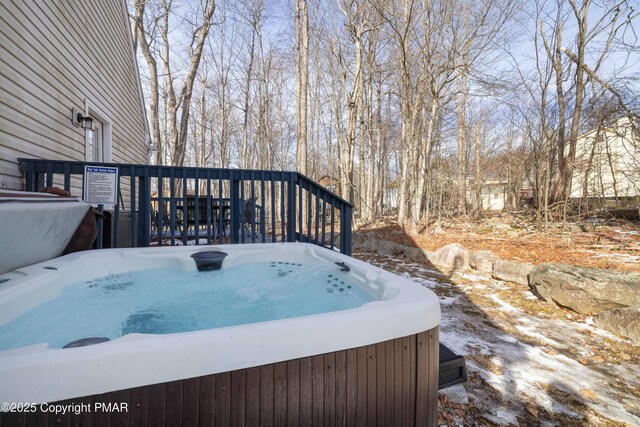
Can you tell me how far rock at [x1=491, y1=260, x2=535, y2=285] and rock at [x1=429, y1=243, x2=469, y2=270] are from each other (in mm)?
535

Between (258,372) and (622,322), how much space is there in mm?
3110

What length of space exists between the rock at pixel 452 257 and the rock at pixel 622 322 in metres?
2.11

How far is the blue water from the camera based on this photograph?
1.56 metres

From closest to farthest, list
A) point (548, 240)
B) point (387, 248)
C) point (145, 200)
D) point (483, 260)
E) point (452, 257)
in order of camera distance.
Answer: point (145, 200)
point (483, 260)
point (452, 257)
point (548, 240)
point (387, 248)

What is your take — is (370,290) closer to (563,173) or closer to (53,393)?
(53,393)

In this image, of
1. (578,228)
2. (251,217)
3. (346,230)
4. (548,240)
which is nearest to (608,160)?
(578,228)

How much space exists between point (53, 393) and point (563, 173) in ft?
27.8

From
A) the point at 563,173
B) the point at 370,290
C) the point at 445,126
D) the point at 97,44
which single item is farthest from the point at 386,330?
the point at 445,126

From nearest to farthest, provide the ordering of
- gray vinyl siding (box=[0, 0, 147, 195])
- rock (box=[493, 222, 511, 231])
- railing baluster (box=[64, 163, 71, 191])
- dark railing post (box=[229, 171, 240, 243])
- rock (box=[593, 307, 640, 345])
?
rock (box=[593, 307, 640, 345])
gray vinyl siding (box=[0, 0, 147, 195])
railing baluster (box=[64, 163, 71, 191])
dark railing post (box=[229, 171, 240, 243])
rock (box=[493, 222, 511, 231])

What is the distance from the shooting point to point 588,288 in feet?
9.27

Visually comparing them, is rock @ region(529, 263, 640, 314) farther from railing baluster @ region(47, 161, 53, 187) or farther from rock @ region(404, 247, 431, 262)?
railing baluster @ region(47, 161, 53, 187)

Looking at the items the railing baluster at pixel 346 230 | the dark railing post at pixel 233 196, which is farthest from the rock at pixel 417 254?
the dark railing post at pixel 233 196

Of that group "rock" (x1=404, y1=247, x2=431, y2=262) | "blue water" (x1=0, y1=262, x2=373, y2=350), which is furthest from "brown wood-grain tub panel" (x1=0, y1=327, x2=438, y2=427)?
"rock" (x1=404, y1=247, x2=431, y2=262)

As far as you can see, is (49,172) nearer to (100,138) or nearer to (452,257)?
(100,138)
